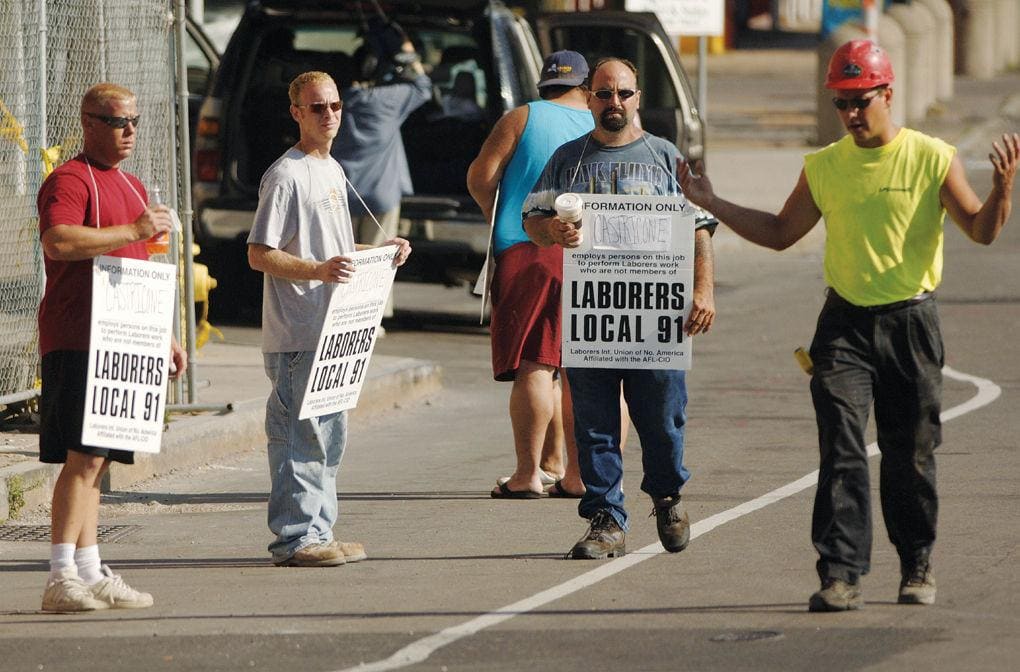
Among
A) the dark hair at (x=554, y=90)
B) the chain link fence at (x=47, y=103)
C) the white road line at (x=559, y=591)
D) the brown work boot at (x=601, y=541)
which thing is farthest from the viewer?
the chain link fence at (x=47, y=103)

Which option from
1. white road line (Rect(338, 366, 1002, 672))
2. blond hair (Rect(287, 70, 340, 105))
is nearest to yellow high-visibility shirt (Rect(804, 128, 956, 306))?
white road line (Rect(338, 366, 1002, 672))

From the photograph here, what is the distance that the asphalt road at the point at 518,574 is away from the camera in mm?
6051

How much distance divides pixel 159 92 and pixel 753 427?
358 centimetres

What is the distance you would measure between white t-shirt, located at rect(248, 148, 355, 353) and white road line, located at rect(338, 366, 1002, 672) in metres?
1.31

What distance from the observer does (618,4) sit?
22.6m

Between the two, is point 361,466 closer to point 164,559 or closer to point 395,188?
point 164,559

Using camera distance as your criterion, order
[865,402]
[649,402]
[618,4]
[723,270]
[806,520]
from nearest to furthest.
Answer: [865,402] < [649,402] < [806,520] < [723,270] < [618,4]

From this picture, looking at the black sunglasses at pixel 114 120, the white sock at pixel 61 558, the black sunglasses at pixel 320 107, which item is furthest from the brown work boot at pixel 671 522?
the black sunglasses at pixel 114 120

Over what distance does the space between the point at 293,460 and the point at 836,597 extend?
6.88 ft

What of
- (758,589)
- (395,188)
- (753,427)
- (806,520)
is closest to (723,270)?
(395,188)

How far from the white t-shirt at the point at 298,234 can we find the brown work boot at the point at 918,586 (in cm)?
229

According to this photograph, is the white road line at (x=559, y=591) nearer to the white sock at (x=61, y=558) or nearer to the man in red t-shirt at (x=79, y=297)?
the man in red t-shirt at (x=79, y=297)

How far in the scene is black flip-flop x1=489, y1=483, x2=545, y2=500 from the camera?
346 inches

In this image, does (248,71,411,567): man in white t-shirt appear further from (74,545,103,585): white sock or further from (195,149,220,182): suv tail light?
(195,149,220,182): suv tail light
